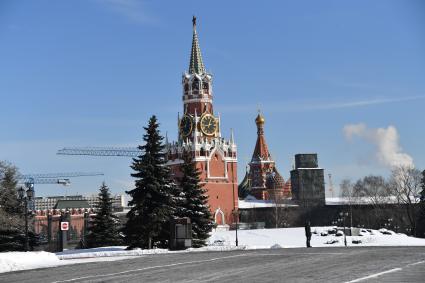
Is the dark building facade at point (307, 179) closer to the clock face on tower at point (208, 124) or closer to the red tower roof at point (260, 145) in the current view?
the red tower roof at point (260, 145)

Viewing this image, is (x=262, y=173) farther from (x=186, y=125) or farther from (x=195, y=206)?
(x=195, y=206)

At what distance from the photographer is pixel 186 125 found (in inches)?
4250

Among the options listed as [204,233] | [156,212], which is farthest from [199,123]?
[156,212]

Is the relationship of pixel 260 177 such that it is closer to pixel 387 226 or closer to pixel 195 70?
pixel 195 70

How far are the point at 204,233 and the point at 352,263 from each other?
3144 centimetres

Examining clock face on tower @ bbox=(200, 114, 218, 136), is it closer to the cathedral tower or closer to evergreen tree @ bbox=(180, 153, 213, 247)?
the cathedral tower

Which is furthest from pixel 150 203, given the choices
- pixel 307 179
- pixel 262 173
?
pixel 262 173

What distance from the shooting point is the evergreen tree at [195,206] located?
47.5 meters

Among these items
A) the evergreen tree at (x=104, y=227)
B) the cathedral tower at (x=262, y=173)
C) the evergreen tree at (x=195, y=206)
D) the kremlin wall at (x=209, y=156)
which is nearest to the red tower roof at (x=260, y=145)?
the cathedral tower at (x=262, y=173)

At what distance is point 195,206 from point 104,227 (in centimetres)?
1226

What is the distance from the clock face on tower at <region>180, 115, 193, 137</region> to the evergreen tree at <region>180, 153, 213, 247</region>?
55.9 m

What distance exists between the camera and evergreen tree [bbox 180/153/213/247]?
47.5 m

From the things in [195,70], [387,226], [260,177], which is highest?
[195,70]

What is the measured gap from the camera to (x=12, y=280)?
54.3ft
